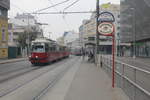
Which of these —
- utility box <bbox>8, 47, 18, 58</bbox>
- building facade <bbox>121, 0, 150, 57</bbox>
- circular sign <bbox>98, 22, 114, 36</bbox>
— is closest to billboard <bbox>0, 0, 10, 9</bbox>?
utility box <bbox>8, 47, 18, 58</bbox>

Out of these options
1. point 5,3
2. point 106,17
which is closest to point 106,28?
point 106,17

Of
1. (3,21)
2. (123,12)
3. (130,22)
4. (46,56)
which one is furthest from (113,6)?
(46,56)

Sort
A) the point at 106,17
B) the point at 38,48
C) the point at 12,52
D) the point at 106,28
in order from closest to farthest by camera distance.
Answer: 1. the point at 106,28
2. the point at 106,17
3. the point at 38,48
4. the point at 12,52

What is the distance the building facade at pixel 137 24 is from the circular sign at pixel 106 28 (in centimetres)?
4479

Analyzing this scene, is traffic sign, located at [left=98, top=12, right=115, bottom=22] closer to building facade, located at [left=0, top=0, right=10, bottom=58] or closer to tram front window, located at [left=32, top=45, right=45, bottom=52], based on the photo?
tram front window, located at [left=32, top=45, right=45, bottom=52]

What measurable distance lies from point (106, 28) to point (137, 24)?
55.2 m

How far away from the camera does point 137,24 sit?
6462 centimetres

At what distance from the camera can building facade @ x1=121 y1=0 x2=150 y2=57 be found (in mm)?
57250

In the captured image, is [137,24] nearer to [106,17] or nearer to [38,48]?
[38,48]

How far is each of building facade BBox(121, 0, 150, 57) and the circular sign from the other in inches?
1763

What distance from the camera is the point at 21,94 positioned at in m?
9.75

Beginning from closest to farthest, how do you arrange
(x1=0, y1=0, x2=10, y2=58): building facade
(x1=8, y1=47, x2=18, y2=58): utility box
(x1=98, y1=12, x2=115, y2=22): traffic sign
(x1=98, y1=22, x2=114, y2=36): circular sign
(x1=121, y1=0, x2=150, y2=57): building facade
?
(x1=98, y1=22, x2=114, y2=36): circular sign → (x1=98, y1=12, x2=115, y2=22): traffic sign → (x1=0, y1=0, x2=10, y2=58): building facade → (x1=8, y1=47, x2=18, y2=58): utility box → (x1=121, y1=0, x2=150, y2=57): building facade

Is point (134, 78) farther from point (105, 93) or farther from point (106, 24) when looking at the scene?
point (106, 24)

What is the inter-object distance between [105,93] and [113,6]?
11248cm
